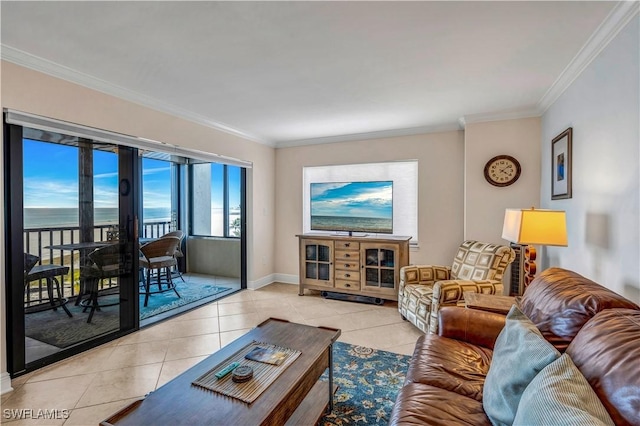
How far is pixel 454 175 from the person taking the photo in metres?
4.05

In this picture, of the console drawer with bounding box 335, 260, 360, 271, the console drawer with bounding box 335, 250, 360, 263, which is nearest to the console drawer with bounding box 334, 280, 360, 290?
the console drawer with bounding box 335, 260, 360, 271

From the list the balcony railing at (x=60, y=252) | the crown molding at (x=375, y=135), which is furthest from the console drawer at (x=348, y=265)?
the balcony railing at (x=60, y=252)

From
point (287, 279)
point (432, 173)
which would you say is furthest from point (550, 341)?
point (287, 279)

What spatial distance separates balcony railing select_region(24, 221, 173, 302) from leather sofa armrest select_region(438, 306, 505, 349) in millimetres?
2960

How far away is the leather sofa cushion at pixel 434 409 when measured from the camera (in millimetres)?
1211

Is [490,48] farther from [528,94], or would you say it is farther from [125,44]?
[125,44]

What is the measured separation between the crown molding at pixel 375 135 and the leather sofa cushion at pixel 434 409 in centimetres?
338

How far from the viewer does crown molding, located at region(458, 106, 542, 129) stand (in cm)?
339

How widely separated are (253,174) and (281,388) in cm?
361

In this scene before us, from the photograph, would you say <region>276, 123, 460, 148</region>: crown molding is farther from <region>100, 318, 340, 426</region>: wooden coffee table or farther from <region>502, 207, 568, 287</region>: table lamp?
<region>100, 318, 340, 426</region>: wooden coffee table

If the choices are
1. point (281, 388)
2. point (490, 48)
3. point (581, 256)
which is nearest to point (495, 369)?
point (281, 388)

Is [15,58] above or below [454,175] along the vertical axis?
above

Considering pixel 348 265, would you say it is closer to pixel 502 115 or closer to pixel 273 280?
pixel 273 280

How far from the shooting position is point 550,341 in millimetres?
1449
